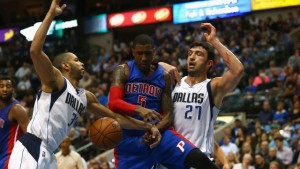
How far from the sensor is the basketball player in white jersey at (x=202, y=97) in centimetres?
602

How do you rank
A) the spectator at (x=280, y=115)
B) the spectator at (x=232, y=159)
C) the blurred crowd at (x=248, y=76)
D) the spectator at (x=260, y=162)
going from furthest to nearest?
the spectator at (x=280, y=115) → the blurred crowd at (x=248, y=76) → the spectator at (x=232, y=159) → the spectator at (x=260, y=162)

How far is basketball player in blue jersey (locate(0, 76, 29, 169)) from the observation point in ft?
22.1

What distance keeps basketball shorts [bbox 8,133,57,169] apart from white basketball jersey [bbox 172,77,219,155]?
159 centimetres

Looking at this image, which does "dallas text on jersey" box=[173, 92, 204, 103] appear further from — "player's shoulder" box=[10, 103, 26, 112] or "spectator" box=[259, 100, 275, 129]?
"spectator" box=[259, 100, 275, 129]

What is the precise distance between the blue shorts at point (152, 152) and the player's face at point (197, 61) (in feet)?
2.42

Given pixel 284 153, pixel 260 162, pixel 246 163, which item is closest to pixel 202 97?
pixel 246 163

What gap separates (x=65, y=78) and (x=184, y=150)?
1488mm

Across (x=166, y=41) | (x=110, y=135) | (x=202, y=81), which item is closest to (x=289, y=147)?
(x=202, y=81)

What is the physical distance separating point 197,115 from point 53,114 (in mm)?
1664

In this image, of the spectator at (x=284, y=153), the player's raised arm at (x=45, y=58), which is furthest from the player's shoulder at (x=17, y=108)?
the spectator at (x=284, y=153)

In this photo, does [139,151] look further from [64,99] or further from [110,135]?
[64,99]

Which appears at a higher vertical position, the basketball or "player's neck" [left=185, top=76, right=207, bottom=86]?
"player's neck" [left=185, top=76, right=207, bottom=86]

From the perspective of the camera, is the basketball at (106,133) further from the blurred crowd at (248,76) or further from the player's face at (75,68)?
the blurred crowd at (248,76)

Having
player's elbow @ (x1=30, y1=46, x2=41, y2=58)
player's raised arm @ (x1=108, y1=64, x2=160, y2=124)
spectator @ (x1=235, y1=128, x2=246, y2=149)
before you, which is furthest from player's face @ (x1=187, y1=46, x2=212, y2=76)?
spectator @ (x1=235, y1=128, x2=246, y2=149)
